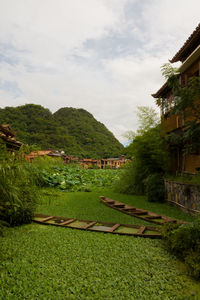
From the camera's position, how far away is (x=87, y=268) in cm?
282

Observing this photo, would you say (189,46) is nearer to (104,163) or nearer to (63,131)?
(104,163)

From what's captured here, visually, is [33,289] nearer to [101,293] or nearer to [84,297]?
[84,297]

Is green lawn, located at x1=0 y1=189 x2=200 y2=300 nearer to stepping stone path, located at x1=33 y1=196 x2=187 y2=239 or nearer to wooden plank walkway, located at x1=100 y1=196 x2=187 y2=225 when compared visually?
stepping stone path, located at x1=33 y1=196 x2=187 y2=239

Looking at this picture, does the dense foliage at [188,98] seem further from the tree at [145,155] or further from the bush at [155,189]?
the tree at [145,155]

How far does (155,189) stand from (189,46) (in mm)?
5986

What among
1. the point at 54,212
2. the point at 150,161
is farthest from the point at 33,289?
the point at 150,161

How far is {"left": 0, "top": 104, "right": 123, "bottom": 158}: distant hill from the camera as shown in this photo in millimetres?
29548

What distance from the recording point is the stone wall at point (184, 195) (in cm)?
582

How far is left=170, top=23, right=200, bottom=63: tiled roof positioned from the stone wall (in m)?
5.42

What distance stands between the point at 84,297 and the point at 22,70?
1208 cm

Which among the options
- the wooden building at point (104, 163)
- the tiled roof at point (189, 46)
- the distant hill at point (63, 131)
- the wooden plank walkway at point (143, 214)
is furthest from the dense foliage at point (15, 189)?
the wooden building at point (104, 163)

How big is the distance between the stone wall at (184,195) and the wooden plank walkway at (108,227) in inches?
75.7

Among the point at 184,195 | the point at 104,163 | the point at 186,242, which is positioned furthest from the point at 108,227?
the point at 104,163

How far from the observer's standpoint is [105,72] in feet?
47.7
